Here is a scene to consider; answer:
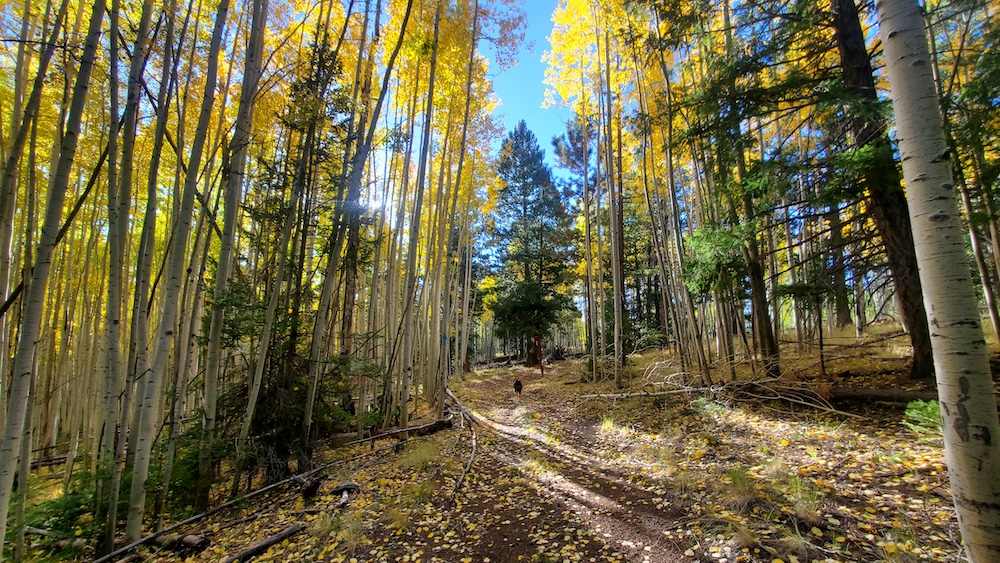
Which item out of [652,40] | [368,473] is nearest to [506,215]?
[652,40]

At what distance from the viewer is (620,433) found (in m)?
4.98

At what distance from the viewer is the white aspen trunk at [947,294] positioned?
1.41 metres

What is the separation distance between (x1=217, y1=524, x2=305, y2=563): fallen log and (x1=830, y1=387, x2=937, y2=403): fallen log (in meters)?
5.51

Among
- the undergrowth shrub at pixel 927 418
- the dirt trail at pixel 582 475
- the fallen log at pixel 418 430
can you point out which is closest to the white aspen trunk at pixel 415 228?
the fallen log at pixel 418 430

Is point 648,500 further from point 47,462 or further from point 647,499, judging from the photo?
point 47,462

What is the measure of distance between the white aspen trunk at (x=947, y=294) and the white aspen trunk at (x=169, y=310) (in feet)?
13.2

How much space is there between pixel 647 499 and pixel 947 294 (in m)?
2.39

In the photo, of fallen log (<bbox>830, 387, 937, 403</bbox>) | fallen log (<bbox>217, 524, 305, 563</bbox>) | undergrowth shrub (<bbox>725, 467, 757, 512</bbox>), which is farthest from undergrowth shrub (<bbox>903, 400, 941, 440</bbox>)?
fallen log (<bbox>217, 524, 305, 563</bbox>)

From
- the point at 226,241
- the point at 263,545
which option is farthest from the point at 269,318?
the point at 263,545

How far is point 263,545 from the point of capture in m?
2.75

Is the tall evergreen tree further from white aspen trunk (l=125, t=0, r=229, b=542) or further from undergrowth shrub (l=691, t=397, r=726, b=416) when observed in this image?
white aspen trunk (l=125, t=0, r=229, b=542)

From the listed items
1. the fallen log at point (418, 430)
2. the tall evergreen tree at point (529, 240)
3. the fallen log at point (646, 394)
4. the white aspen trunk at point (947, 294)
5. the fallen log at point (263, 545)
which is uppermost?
the tall evergreen tree at point (529, 240)

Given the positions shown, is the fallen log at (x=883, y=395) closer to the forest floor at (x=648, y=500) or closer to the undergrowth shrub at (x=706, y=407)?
the forest floor at (x=648, y=500)

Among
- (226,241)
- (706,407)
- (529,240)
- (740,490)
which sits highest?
(529,240)
